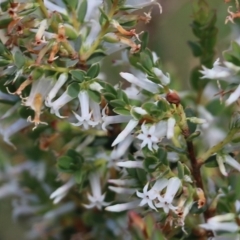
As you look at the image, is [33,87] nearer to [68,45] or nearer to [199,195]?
[68,45]

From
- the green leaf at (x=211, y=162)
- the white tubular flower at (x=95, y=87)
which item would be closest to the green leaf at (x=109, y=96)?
A: the white tubular flower at (x=95, y=87)

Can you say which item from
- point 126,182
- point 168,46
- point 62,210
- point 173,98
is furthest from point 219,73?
point 168,46

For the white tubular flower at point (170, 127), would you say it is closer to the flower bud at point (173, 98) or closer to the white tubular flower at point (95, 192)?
the flower bud at point (173, 98)

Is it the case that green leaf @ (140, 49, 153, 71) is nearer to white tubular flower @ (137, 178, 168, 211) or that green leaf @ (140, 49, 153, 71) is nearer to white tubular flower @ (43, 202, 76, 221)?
white tubular flower @ (137, 178, 168, 211)

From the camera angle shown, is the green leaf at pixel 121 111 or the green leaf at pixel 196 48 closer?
the green leaf at pixel 121 111

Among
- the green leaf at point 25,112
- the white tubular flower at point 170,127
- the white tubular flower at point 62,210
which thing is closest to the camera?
the white tubular flower at point 170,127

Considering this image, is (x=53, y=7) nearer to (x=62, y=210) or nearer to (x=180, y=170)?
(x=180, y=170)

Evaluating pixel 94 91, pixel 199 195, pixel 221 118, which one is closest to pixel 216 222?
pixel 199 195
